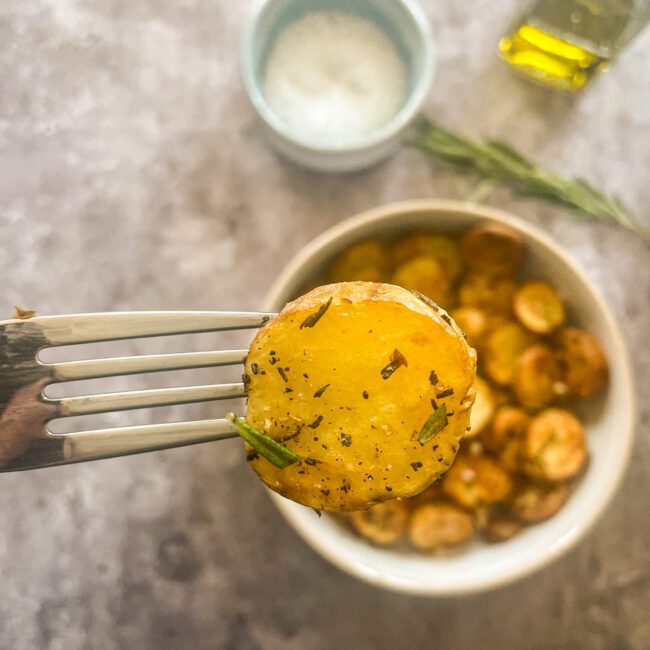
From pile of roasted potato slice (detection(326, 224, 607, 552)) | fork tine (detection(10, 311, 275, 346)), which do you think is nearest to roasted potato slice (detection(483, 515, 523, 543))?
pile of roasted potato slice (detection(326, 224, 607, 552))

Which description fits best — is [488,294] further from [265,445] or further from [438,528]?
[265,445]

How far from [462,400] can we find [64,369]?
357 mm

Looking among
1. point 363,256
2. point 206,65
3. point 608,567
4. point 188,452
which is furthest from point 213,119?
point 608,567

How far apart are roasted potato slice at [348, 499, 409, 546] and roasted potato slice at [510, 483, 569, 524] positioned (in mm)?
155

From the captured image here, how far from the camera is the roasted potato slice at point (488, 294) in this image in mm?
972

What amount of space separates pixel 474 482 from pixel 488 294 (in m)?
0.25

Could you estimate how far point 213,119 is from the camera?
108 centimetres

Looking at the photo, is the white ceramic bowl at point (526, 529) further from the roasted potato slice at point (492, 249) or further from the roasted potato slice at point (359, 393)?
the roasted potato slice at point (359, 393)

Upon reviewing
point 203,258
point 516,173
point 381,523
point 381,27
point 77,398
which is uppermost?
point 381,27

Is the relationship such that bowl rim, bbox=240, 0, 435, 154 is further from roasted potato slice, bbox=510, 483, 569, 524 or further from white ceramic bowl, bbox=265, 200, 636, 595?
roasted potato slice, bbox=510, 483, 569, 524

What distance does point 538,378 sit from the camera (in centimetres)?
94

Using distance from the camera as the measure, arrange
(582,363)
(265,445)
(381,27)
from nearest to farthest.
A: 1. (265,445)
2. (582,363)
3. (381,27)

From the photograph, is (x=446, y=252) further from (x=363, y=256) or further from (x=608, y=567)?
(x=608, y=567)

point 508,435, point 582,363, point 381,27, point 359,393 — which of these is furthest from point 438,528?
point 381,27
